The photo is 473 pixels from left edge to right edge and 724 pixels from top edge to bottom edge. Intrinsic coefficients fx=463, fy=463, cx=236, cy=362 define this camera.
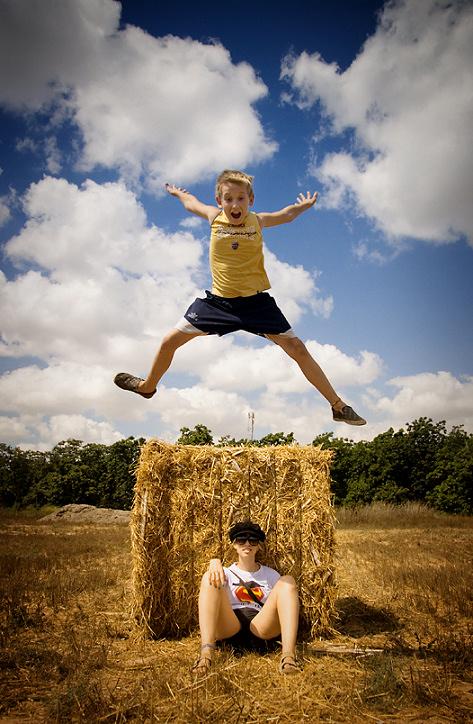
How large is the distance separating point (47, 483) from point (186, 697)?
3781cm

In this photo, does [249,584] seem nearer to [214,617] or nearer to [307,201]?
[214,617]

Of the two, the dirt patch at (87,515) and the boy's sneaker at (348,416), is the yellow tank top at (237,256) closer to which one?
the boy's sneaker at (348,416)

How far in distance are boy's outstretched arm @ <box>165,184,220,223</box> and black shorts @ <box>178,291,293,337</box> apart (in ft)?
2.96

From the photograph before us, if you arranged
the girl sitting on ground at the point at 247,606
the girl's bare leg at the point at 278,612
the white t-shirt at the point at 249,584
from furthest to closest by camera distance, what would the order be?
the white t-shirt at the point at 249,584 → the girl's bare leg at the point at 278,612 → the girl sitting on ground at the point at 247,606

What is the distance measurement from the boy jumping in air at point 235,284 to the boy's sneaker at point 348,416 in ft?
2.62

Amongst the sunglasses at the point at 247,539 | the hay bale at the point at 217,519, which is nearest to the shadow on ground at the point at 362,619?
the hay bale at the point at 217,519

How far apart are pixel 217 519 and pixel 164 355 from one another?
1.90 m

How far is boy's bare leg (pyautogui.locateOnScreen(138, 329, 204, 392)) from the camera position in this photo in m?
4.82

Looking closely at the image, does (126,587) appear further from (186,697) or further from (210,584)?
(186,697)

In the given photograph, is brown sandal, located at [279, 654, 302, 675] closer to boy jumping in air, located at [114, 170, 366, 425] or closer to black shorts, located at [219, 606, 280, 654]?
black shorts, located at [219, 606, 280, 654]

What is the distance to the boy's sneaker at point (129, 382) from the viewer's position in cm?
527

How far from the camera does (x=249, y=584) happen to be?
440 cm

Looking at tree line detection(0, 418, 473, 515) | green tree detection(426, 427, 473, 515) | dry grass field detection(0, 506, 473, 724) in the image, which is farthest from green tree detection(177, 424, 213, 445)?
dry grass field detection(0, 506, 473, 724)

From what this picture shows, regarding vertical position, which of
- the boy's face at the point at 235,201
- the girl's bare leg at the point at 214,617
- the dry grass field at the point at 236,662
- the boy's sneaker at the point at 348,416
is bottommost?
the dry grass field at the point at 236,662
